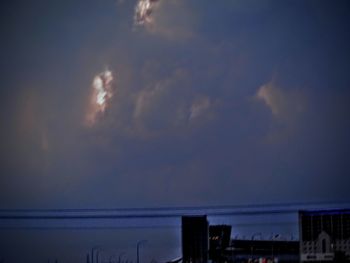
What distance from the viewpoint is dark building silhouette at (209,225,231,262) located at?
57.3 ft

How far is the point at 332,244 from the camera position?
690 inches

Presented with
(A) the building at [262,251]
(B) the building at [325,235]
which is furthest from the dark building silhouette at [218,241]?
(B) the building at [325,235]

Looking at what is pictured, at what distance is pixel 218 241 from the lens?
63.9 ft

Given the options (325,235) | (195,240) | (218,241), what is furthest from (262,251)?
(195,240)

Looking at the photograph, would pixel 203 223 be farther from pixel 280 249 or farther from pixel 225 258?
pixel 280 249

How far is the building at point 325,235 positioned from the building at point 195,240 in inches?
114

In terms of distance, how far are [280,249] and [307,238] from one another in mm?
1397

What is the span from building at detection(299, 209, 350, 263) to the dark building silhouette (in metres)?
2.20

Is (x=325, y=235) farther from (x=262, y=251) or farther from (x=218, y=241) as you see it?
(x=218, y=241)

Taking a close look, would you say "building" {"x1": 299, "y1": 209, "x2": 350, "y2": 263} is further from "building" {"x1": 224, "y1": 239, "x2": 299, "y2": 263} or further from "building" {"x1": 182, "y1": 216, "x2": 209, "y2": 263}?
"building" {"x1": 182, "y1": 216, "x2": 209, "y2": 263}

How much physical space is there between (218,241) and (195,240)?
0.82 meters

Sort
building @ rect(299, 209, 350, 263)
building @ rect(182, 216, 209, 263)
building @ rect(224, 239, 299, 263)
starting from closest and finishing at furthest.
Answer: building @ rect(299, 209, 350, 263) < building @ rect(224, 239, 299, 263) < building @ rect(182, 216, 209, 263)

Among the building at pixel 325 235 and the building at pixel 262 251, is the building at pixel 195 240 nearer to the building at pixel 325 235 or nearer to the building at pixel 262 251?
the building at pixel 262 251

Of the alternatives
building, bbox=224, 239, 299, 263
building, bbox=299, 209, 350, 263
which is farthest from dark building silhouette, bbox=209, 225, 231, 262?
building, bbox=299, 209, 350, 263
